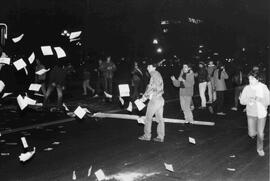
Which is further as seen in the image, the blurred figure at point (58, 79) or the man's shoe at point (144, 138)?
the blurred figure at point (58, 79)

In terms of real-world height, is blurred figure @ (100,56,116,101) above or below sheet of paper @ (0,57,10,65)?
below

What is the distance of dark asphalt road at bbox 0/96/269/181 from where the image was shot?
6.35 metres

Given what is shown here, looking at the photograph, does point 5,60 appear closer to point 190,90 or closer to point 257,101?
point 190,90

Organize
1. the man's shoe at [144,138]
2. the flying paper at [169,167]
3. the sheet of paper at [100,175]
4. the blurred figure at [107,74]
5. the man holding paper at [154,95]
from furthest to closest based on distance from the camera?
the blurred figure at [107,74], the man's shoe at [144,138], the man holding paper at [154,95], the flying paper at [169,167], the sheet of paper at [100,175]

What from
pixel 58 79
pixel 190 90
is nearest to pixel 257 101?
pixel 190 90

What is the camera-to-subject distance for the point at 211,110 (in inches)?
524

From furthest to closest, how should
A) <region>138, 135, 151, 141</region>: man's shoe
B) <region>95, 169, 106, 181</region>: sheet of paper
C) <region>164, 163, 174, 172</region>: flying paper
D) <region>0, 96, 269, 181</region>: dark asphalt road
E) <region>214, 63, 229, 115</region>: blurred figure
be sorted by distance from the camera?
1. <region>214, 63, 229, 115</region>: blurred figure
2. <region>138, 135, 151, 141</region>: man's shoe
3. <region>164, 163, 174, 172</region>: flying paper
4. <region>0, 96, 269, 181</region>: dark asphalt road
5. <region>95, 169, 106, 181</region>: sheet of paper

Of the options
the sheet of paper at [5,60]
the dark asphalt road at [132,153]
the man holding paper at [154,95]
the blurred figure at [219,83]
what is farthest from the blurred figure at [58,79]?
the man holding paper at [154,95]

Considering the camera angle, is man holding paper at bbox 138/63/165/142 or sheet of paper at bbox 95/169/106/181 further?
man holding paper at bbox 138/63/165/142

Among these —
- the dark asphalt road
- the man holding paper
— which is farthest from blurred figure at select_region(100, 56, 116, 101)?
the man holding paper

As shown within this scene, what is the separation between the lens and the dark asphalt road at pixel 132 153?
635 cm

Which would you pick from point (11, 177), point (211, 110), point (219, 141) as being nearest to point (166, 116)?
point (211, 110)

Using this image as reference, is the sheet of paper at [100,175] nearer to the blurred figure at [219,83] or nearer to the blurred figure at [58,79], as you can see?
the blurred figure at [219,83]

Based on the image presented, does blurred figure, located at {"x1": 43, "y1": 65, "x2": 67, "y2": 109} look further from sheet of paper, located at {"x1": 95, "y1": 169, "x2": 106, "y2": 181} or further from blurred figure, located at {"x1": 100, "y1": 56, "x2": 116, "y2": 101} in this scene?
sheet of paper, located at {"x1": 95, "y1": 169, "x2": 106, "y2": 181}
